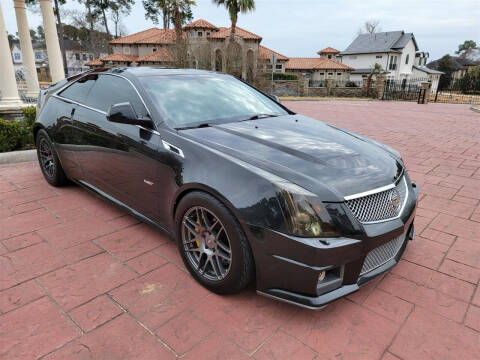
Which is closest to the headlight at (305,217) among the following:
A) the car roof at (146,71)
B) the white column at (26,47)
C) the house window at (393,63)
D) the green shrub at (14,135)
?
the car roof at (146,71)

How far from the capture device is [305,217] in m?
1.79

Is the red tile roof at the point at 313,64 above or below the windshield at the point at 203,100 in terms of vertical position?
above

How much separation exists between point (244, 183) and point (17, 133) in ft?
17.8

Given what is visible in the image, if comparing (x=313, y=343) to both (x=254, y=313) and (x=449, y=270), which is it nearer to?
(x=254, y=313)

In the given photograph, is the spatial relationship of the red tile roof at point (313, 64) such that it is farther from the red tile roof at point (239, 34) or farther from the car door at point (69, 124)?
the car door at point (69, 124)

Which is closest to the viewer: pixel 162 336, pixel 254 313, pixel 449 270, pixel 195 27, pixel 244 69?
pixel 162 336

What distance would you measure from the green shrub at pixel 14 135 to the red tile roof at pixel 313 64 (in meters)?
45.0

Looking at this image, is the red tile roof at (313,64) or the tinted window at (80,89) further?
the red tile roof at (313,64)

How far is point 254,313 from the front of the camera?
6.82 feet

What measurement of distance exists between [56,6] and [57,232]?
44914mm

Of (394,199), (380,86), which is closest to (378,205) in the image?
(394,199)

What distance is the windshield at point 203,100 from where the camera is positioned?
2.67m

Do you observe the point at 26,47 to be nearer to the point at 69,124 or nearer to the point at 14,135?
the point at 14,135

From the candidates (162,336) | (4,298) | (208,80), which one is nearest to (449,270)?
(162,336)
